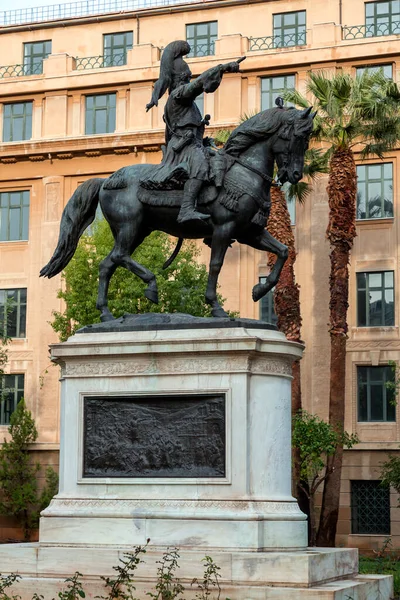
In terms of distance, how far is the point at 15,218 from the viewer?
4747cm

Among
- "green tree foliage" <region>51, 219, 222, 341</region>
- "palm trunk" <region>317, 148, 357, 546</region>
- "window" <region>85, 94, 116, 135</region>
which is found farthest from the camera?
"window" <region>85, 94, 116, 135</region>

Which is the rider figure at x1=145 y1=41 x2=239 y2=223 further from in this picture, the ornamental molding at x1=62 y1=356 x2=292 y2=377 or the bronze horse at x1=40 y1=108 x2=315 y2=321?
the ornamental molding at x1=62 y1=356 x2=292 y2=377

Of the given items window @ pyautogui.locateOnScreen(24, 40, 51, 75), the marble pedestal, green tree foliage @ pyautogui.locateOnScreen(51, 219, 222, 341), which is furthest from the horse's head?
window @ pyautogui.locateOnScreen(24, 40, 51, 75)

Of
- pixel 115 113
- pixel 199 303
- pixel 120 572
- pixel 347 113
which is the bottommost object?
pixel 120 572

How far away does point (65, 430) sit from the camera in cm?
1522

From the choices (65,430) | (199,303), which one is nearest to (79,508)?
(65,430)

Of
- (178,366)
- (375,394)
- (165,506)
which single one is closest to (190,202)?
(178,366)

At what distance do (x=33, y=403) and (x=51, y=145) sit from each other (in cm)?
1027

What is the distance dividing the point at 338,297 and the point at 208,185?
2093 cm

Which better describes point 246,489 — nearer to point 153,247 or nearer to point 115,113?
point 153,247

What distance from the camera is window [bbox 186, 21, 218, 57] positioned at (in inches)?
1848

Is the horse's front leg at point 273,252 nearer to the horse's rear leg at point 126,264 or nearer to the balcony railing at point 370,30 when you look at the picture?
the horse's rear leg at point 126,264

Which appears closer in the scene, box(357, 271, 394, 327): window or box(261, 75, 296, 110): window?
box(357, 271, 394, 327): window

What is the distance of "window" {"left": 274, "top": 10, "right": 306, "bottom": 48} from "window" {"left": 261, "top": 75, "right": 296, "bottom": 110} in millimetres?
1608
